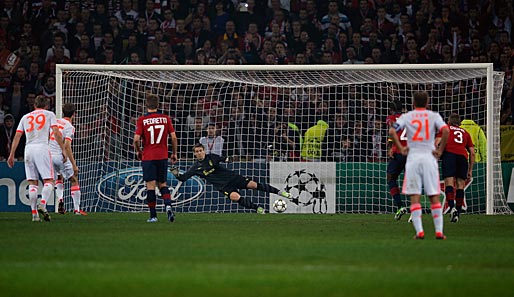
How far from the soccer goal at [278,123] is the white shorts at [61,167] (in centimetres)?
172

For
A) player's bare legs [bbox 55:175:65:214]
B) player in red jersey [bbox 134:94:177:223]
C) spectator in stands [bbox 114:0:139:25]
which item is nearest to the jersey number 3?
player in red jersey [bbox 134:94:177:223]

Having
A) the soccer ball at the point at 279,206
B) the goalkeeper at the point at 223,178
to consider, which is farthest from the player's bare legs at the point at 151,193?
the soccer ball at the point at 279,206

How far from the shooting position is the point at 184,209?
1973 cm

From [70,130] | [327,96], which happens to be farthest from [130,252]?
[327,96]

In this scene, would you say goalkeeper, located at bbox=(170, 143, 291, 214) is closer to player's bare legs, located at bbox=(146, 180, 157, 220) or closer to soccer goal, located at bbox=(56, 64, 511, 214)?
soccer goal, located at bbox=(56, 64, 511, 214)

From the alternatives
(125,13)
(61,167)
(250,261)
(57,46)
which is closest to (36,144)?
(61,167)

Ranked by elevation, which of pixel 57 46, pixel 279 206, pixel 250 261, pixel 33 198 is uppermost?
pixel 57 46

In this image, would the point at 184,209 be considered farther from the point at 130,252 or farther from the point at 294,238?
the point at 130,252

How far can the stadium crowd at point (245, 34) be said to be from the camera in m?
22.9

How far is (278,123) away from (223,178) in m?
2.07

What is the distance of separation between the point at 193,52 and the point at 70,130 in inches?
283

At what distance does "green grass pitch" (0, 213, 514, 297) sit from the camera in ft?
22.9

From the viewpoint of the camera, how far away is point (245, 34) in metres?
23.5

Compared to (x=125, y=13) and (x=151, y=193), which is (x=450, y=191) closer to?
(x=151, y=193)
